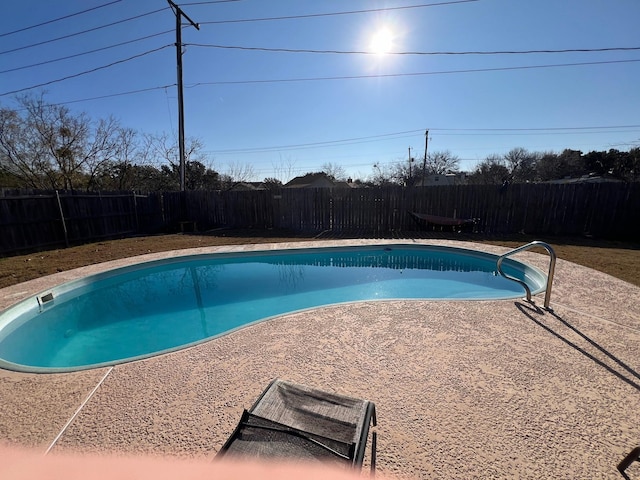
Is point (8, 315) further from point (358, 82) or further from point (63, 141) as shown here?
point (63, 141)

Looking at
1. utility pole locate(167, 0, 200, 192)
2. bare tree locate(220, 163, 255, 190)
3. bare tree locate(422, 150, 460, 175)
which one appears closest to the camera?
utility pole locate(167, 0, 200, 192)

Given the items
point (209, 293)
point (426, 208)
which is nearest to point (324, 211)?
point (426, 208)

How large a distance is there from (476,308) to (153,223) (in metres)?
11.9

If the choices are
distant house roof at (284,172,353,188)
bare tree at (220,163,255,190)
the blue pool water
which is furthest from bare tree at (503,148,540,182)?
the blue pool water

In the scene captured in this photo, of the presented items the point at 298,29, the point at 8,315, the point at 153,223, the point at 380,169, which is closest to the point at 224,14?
the point at 298,29

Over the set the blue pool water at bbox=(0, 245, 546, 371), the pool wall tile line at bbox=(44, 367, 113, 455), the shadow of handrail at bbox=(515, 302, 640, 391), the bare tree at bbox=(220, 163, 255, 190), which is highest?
the bare tree at bbox=(220, 163, 255, 190)

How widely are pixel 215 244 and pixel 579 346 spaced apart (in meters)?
7.82

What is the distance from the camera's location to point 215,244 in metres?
8.12

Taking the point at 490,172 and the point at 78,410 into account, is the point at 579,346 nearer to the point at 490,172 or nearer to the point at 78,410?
the point at 78,410

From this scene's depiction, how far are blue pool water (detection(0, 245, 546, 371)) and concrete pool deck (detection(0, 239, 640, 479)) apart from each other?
691 millimetres

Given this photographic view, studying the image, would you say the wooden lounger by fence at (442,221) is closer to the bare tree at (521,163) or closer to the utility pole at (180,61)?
the utility pole at (180,61)

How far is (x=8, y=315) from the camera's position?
148 inches

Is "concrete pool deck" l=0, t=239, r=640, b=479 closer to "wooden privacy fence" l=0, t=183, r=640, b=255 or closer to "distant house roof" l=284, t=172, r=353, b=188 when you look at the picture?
"wooden privacy fence" l=0, t=183, r=640, b=255

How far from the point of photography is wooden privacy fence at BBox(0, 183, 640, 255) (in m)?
7.87
